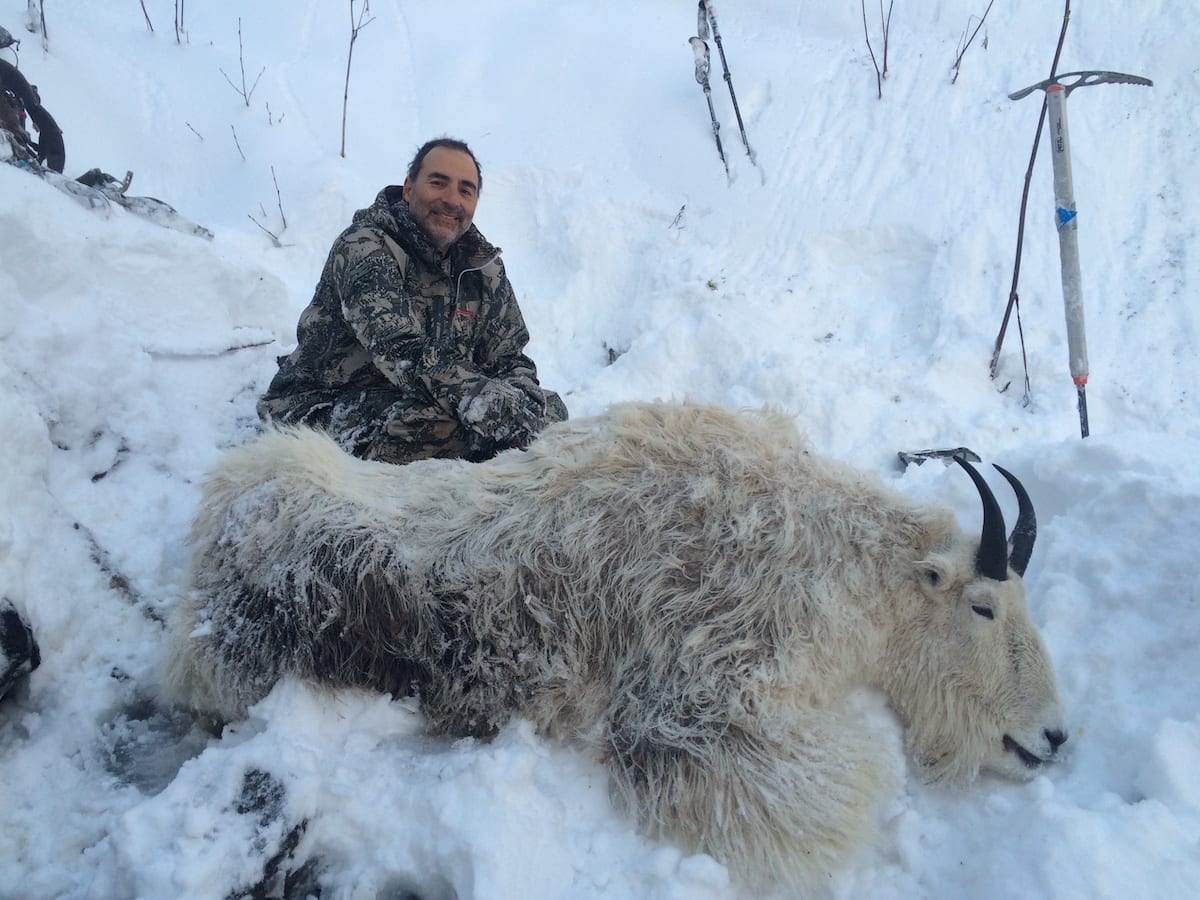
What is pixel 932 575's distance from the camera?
2461 millimetres

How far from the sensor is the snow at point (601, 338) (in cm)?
211

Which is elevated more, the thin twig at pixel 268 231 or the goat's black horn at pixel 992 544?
the goat's black horn at pixel 992 544

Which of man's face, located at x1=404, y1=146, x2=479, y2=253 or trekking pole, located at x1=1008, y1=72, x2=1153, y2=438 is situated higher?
trekking pole, located at x1=1008, y1=72, x2=1153, y2=438

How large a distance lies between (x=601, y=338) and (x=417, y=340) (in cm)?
235

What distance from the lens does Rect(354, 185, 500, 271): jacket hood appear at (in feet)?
12.6

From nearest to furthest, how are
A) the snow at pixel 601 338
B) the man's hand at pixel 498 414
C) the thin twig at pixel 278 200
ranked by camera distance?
the snow at pixel 601 338
the man's hand at pixel 498 414
the thin twig at pixel 278 200

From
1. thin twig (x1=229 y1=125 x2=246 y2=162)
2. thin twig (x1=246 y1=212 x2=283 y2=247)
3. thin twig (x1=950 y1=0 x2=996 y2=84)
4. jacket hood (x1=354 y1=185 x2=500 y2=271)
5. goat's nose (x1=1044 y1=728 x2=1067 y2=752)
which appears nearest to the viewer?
goat's nose (x1=1044 y1=728 x2=1067 y2=752)

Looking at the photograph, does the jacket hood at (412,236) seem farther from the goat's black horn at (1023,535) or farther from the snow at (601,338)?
the goat's black horn at (1023,535)

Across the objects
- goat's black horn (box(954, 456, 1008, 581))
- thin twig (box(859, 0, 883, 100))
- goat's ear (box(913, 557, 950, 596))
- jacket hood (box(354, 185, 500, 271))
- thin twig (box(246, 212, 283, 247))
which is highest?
thin twig (box(859, 0, 883, 100))

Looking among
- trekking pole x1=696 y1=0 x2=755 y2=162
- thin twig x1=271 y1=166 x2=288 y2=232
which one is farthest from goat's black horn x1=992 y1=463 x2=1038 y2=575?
thin twig x1=271 y1=166 x2=288 y2=232

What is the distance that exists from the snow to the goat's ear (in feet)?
1.49

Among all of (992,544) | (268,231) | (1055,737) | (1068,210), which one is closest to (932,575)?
(992,544)

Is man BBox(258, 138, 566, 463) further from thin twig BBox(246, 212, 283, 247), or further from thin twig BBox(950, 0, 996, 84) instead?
thin twig BBox(950, 0, 996, 84)

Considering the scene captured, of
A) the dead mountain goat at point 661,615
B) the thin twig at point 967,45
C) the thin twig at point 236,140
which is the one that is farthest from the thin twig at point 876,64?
the thin twig at point 236,140
